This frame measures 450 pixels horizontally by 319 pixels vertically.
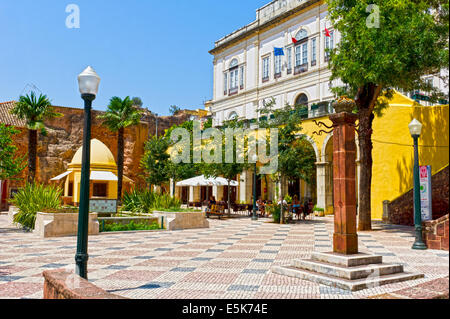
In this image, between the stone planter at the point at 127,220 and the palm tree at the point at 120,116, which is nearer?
the stone planter at the point at 127,220

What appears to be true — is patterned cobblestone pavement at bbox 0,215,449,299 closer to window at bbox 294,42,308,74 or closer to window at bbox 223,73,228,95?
window at bbox 294,42,308,74

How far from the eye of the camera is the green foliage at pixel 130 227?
1516cm

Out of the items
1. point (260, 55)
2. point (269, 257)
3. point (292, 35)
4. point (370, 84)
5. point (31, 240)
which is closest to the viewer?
point (269, 257)

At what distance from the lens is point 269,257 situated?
9.28 metres

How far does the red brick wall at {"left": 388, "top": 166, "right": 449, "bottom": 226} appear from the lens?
1689 cm

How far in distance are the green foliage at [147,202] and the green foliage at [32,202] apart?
4.37 meters

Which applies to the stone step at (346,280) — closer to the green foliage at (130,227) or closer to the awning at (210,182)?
the green foliage at (130,227)

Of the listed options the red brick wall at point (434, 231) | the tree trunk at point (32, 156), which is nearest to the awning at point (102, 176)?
the tree trunk at point (32, 156)

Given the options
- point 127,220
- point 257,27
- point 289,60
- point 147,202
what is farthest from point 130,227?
point 257,27

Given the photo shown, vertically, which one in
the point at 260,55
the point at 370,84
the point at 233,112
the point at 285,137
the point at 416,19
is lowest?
the point at 285,137

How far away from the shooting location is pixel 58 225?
13.5 m
